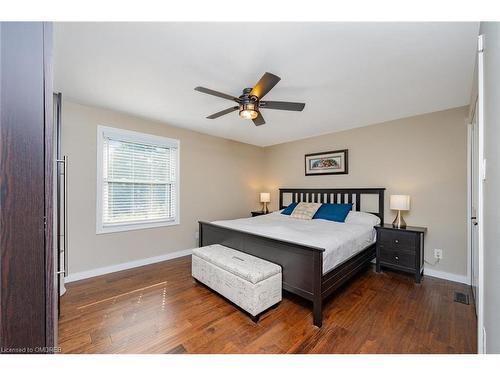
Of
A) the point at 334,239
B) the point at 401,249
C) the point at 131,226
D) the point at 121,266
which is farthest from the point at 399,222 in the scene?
the point at 121,266

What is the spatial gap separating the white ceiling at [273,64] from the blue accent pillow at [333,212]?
1.53 meters

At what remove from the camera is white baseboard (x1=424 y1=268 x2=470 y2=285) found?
2.79m

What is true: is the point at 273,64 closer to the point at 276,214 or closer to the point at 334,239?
the point at 334,239

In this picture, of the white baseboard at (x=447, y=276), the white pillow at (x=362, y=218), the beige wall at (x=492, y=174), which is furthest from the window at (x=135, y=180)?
the white baseboard at (x=447, y=276)

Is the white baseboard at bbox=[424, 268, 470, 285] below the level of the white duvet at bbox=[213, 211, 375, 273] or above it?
below

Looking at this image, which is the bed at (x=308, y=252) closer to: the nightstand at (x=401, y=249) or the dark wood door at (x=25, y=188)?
the nightstand at (x=401, y=249)

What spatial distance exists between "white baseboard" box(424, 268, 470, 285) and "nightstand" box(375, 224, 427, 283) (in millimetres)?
148

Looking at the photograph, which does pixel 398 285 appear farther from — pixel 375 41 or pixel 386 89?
pixel 375 41

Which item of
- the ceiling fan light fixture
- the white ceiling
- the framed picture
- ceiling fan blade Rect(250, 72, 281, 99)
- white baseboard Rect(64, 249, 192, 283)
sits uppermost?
the white ceiling

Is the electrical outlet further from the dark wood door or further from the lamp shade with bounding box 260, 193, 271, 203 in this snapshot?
the dark wood door

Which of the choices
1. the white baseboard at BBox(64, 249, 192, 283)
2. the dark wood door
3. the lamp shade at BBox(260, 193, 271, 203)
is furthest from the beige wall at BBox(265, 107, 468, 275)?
the dark wood door

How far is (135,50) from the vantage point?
174cm
